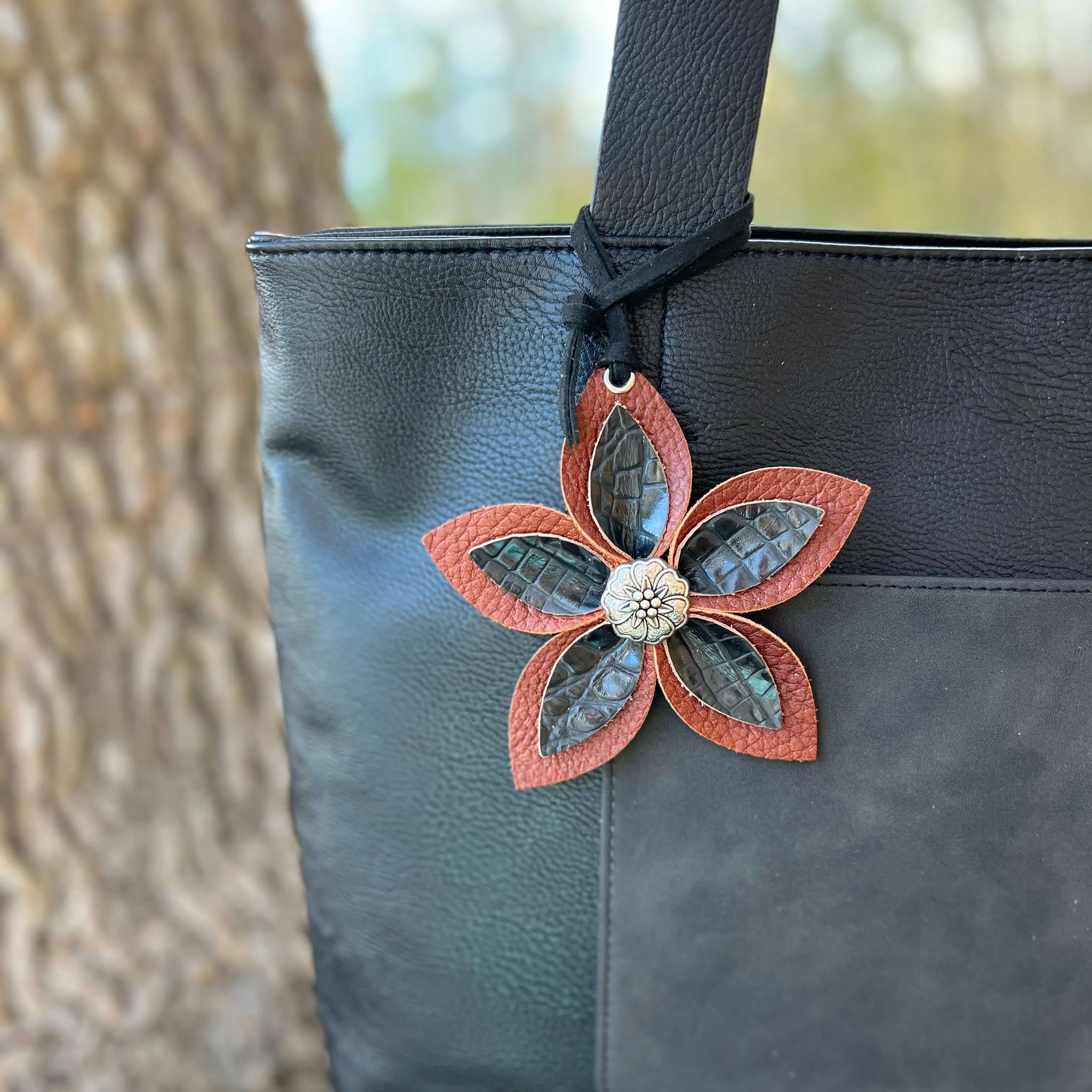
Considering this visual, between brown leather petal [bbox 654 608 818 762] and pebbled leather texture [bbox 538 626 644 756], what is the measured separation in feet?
0.06

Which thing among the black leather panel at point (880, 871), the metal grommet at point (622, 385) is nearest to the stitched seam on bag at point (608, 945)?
the black leather panel at point (880, 871)

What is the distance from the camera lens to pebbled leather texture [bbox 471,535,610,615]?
44cm

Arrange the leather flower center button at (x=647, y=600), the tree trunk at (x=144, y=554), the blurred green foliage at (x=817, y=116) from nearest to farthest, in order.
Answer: the leather flower center button at (x=647, y=600) → the tree trunk at (x=144, y=554) → the blurred green foliage at (x=817, y=116)

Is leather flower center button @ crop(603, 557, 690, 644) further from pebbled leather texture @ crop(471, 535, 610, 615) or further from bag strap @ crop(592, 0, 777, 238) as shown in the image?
bag strap @ crop(592, 0, 777, 238)

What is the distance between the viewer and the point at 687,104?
1.43ft

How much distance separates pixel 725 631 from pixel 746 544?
0.15 ft

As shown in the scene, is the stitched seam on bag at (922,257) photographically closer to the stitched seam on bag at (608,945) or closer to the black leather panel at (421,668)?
the black leather panel at (421,668)

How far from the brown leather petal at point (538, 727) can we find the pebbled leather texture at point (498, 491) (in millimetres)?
27

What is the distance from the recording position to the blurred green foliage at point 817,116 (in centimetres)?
162

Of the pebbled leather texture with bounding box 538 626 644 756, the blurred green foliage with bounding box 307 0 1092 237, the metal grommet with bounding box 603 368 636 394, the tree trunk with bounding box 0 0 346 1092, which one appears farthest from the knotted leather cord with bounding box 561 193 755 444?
the blurred green foliage with bounding box 307 0 1092 237

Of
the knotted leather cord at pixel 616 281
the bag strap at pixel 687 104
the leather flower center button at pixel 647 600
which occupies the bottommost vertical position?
the leather flower center button at pixel 647 600

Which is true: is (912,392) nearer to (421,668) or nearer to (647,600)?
(647,600)

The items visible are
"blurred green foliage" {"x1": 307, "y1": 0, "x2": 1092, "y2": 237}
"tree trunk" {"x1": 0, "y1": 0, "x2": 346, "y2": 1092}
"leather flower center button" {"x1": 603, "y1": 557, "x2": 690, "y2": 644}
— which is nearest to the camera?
"leather flower center button" {"x1": 603, "y1": 557, "x2": 690, "y2": 644}

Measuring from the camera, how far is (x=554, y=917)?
0.51 m
